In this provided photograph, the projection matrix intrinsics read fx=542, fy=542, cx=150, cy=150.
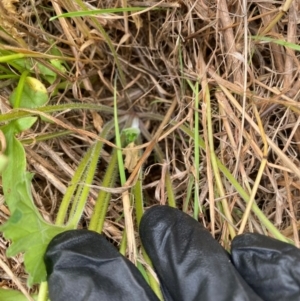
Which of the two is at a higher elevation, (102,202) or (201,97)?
(201,97)

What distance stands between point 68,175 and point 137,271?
0.90 ft

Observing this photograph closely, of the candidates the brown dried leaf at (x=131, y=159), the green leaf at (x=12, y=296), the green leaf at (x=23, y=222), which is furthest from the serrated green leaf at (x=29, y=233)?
the brown dried leaf at (x=131, y=159)

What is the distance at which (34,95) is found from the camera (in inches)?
39.8

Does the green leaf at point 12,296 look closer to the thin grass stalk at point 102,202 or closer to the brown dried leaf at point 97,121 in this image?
the thin grass stalk at point 102,202

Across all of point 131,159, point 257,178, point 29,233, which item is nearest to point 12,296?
point 29,233

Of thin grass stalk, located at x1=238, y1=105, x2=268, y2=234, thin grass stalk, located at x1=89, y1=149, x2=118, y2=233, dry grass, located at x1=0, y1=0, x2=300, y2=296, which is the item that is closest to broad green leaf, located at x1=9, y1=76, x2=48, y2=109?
dry grass, located at x1=0, y1=0, x2=300, y2=296

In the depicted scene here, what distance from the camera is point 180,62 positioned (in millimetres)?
1081

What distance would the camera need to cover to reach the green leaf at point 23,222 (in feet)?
2.53

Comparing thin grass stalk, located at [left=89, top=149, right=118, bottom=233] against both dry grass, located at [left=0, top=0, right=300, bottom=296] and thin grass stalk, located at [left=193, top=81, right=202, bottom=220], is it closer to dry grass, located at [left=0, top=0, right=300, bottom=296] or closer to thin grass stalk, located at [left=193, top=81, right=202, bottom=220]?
dry grass, located at [left=0, top=0, right=300, bottom=296]

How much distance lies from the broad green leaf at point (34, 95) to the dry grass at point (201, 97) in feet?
0.14

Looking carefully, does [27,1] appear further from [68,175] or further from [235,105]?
[235,105]

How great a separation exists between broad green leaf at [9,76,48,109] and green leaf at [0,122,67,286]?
5.6 inches

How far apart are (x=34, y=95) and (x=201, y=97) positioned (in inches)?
12.5

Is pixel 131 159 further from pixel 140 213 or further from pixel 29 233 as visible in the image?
pixel 29 233
